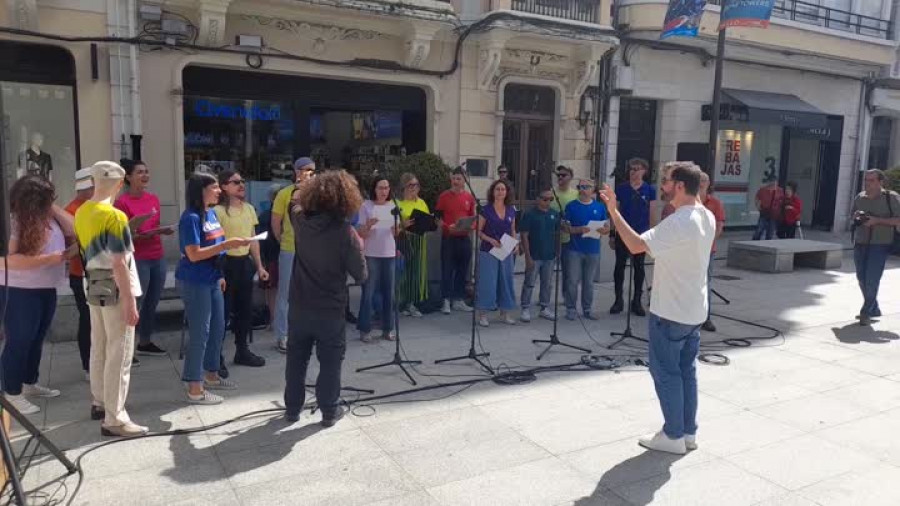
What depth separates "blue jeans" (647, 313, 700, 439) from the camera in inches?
166

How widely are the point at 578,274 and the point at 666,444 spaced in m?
3.86

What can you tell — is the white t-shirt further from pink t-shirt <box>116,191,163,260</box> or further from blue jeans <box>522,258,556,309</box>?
pink t-shirt <box>116,191,163,260</box>

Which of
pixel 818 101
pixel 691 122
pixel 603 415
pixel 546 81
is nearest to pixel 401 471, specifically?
pixel 603 415

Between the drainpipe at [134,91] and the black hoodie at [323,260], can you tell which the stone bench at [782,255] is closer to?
the black hoodie at [323,260]

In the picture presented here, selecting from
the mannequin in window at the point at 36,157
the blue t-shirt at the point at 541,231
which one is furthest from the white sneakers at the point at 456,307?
the mannequin in window at the point at 36,157

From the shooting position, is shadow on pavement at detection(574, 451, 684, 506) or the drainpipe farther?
the drainpipe

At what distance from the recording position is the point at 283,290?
21.2 feet

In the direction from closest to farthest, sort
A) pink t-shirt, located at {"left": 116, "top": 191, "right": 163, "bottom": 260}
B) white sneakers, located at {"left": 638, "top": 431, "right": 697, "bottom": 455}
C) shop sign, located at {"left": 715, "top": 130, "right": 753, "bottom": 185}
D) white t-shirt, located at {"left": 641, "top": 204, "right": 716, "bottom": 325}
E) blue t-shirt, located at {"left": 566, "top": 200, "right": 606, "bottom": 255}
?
1. white t-shirt, located at {"left": 641, "top": 204, "right": 716, "bottom": 325}
2. white sneakers, located at {"left": 638, "top": 431, "right": 697, "bottom": 455}
3. pink t-shirt, located at {"left": 116, "top": 191, "right": 163, "bottom": 260}
4. blue t-shirt, located at {"left": 566, "top": 200, "right": 606, "bottom": 255}
5. shop sign, located at {"left": 715, "top": 130, "right": 753, "bottom": 185}

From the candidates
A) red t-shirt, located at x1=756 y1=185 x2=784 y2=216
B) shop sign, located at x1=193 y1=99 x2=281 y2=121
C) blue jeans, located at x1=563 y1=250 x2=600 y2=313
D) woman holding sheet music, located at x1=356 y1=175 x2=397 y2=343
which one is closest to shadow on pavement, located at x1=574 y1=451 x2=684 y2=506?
woman holding sheet music, located at x1=356 y1=175 x2=397 y2=343

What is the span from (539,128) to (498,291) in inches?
253

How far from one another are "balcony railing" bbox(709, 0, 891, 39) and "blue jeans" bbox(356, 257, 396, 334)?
12694 millimetres

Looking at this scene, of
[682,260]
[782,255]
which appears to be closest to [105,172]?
[682,260]

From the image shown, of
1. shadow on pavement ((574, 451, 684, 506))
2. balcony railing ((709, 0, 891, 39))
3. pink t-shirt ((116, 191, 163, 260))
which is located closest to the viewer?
shadow on pavement ((574, 451, 684, 506))

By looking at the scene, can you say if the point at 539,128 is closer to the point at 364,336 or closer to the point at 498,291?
the point at 498,291
